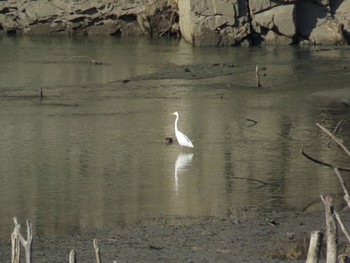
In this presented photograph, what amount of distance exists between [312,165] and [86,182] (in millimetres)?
3249

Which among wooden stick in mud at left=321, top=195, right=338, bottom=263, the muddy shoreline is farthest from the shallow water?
wooden stick in mud at left=321, top=195, right=338, bottom=263

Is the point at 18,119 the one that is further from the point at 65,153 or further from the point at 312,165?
the point at 312,165

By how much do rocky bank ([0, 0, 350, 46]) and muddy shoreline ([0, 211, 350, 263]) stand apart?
21.5 metres

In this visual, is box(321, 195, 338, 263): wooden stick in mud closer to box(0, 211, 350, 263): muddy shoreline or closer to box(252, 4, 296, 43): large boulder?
box(0, 211, 350, 263): muddy shoreline

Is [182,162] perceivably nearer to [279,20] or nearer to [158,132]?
[158,132]

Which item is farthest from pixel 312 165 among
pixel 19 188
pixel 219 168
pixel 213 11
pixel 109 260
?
pixel 213 11

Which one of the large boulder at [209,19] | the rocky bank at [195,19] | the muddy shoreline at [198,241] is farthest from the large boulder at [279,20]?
the muddy shoreline at [198,241]

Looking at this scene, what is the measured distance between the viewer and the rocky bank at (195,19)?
33.3 metres

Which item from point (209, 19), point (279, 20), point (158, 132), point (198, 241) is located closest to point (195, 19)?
point (209, 19)

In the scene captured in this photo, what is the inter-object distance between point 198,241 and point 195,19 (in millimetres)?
22972

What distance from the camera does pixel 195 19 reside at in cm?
3331

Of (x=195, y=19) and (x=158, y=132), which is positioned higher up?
(x=195, y=19)

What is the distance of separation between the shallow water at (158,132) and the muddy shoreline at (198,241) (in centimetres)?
48

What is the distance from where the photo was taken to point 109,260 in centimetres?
1000
